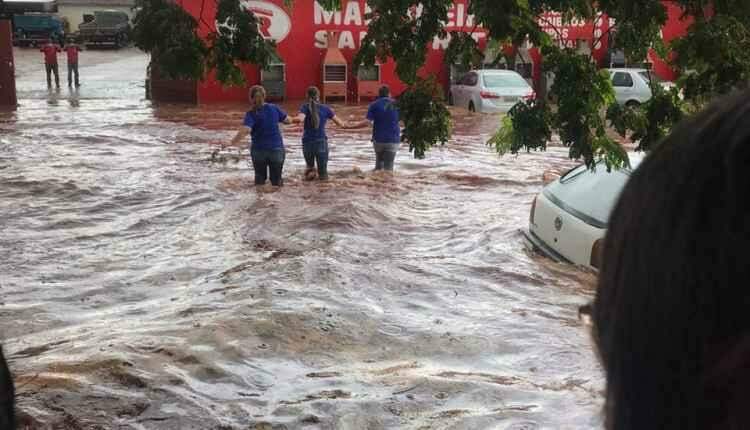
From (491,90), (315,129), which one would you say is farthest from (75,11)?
(315,129)

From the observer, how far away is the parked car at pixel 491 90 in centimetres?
2289

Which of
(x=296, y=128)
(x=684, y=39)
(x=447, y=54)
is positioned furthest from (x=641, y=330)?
(x=296, y=128)

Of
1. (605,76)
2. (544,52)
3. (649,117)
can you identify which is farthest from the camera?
(544,52)

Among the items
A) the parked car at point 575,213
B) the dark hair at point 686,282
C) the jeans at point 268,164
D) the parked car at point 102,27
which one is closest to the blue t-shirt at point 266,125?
the jeans at point 268,164

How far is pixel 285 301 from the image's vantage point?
7.45 m

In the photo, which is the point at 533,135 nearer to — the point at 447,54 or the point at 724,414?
the point at 447,54

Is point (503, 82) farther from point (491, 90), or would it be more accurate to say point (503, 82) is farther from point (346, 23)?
point (346, 23)

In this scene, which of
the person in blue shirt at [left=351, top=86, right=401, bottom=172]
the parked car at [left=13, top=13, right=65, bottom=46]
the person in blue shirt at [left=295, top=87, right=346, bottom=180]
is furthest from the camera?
the parked car at [left=13, top=13, right=65, bottom=46]

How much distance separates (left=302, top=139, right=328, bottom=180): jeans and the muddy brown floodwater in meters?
0.36

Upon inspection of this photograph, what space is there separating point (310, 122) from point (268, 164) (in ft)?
3.21

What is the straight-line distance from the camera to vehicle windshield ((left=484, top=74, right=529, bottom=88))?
23.2 metres

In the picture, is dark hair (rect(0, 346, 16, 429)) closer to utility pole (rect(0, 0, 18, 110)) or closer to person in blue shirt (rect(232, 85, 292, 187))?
person in blue shirt (rect(232, 85, 292, 187))

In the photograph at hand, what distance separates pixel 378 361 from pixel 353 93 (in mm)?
20831

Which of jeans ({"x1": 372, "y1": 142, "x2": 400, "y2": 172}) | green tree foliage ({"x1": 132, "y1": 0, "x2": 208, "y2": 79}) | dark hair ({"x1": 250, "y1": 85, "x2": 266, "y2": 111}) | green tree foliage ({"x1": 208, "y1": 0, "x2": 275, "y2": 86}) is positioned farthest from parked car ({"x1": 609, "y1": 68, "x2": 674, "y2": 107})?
green tree foliage ({"x1": 132, "y1": 0, "x2": 208, "y2": 79})
